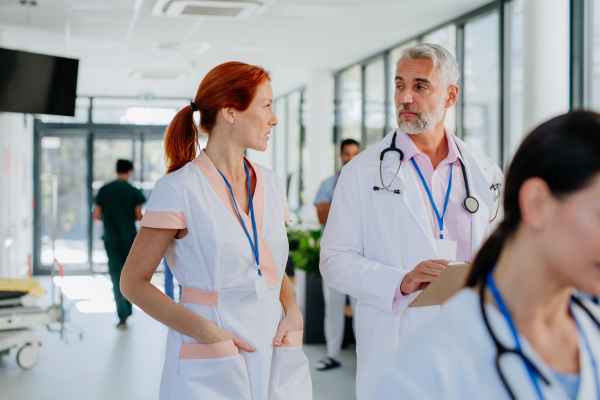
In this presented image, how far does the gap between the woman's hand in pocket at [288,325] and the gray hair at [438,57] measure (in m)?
0.88

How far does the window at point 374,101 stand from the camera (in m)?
7.95

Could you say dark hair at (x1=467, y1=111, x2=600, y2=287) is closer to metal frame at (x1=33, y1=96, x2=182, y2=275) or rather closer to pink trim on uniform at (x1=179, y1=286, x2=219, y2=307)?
pink trim on uniform at (x1=179, y1=286, x2=219, y2=307)

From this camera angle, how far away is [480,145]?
5.71m

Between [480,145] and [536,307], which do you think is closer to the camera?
[536,307]

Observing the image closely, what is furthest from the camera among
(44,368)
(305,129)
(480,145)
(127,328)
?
(305,129)

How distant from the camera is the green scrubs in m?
6.39

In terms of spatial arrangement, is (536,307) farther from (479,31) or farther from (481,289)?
(479,31)

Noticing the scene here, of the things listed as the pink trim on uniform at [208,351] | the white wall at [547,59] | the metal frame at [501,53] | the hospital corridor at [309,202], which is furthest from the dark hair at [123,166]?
the pink trim on uniform at [208,351]

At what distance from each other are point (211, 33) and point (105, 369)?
3.79 m

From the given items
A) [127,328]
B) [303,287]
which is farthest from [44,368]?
[303,287]

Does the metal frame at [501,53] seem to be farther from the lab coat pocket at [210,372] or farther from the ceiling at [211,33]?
the lab coat pocket at [210,372]

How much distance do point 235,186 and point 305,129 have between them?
29.0ft

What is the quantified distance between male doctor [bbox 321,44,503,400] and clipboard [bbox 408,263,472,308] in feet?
1.02

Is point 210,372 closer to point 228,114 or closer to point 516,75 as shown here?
point 228,114
